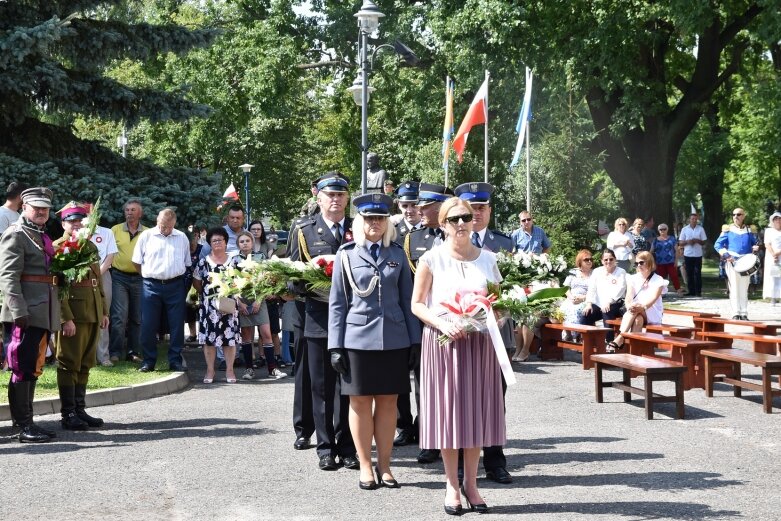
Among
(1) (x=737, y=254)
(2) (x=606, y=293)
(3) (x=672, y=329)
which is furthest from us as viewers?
(1) (x=737, y=254)

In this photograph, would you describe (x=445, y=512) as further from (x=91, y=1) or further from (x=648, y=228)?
(x=648, y=228)

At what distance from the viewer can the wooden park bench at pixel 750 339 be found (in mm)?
12688

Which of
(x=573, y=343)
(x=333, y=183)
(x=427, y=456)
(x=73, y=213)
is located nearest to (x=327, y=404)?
(x=427, y=456)

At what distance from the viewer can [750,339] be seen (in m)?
12.8

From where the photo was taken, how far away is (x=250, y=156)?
55.0 metres

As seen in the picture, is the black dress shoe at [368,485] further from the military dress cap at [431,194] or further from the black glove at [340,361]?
the military dress cap at [431,194]

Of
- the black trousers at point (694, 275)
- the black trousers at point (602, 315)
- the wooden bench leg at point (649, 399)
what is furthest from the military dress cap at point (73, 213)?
the black trousers at point (694, 275)

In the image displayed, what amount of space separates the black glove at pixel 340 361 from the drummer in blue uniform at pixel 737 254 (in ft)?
48.9

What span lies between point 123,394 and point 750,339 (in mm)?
6864

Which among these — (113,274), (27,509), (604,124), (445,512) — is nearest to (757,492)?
(445,512)

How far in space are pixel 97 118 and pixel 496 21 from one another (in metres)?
14.2

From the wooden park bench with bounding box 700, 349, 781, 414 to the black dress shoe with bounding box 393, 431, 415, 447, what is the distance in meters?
3.60

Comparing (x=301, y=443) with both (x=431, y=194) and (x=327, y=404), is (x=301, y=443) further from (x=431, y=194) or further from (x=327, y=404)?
(x=431, y=194)

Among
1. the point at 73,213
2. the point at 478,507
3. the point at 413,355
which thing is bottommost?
the point at 478,507
